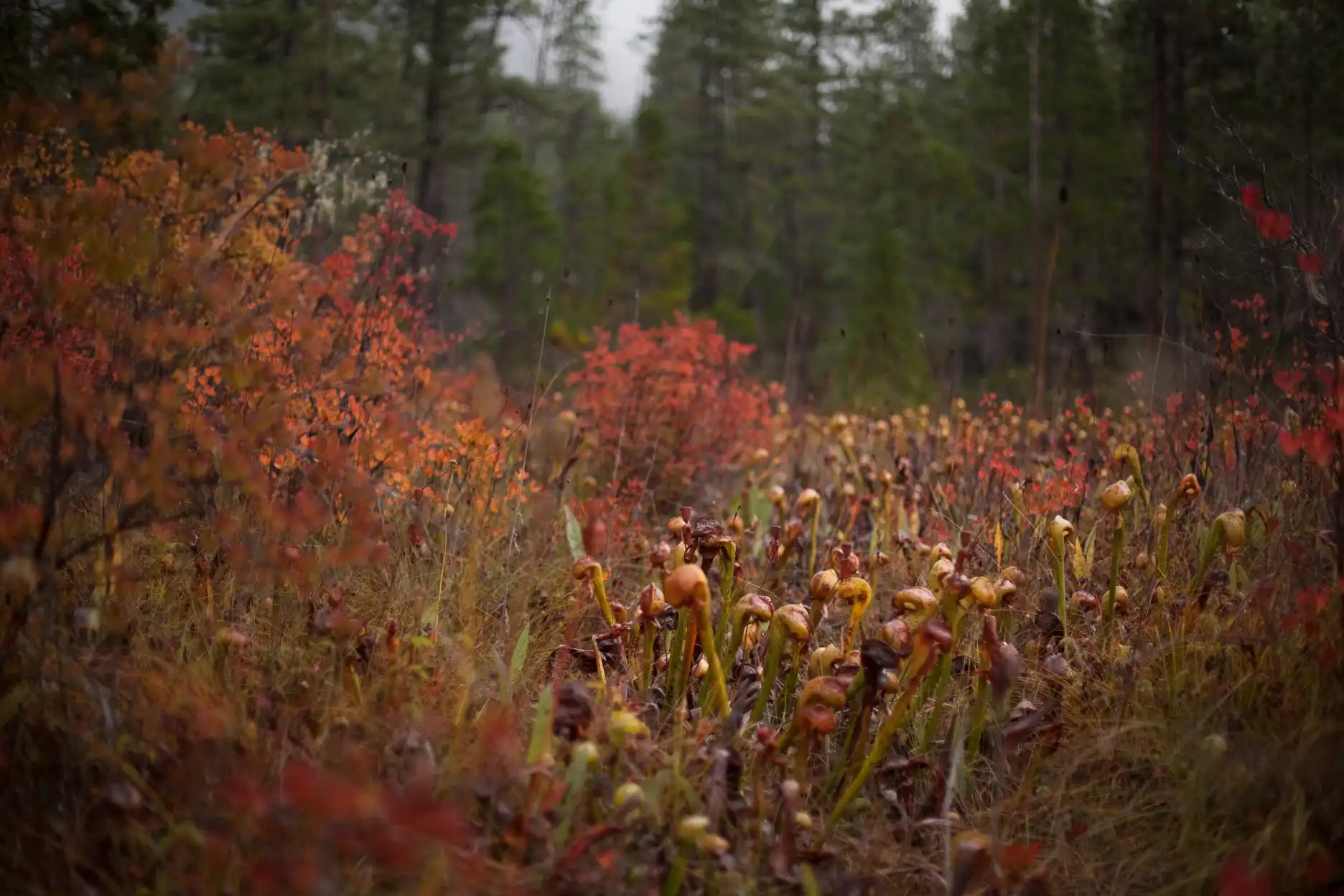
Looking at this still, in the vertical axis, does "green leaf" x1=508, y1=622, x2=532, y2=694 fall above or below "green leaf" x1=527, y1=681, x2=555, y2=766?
below

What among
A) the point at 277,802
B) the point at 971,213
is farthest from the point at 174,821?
the point at 971,213

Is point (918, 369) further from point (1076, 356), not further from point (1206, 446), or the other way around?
point (1206, 446)

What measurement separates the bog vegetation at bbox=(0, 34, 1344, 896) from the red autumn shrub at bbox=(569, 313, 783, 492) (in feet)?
5.25

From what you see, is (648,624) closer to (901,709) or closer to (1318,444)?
(901,709)

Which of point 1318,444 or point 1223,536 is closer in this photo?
point 1318,444

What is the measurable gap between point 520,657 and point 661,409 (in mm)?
2951

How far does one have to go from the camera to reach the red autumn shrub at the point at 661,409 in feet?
16.9

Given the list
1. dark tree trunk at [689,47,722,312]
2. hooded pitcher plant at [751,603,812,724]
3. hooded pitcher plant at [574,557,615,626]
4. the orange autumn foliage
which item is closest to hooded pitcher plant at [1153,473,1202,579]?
hooded pitcher plant at [751,603,812,724]

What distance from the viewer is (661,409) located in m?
5.20

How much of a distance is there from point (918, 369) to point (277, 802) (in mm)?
11590

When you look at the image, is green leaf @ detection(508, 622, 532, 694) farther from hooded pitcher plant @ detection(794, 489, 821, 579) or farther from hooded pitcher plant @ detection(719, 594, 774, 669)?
hooded pitcher plant @ detection(794, 489, 821, 579)

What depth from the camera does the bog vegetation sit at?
1716 millimetres

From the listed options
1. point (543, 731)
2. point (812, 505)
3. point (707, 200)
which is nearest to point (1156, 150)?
point (707, 200)

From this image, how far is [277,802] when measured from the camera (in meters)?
1.48
